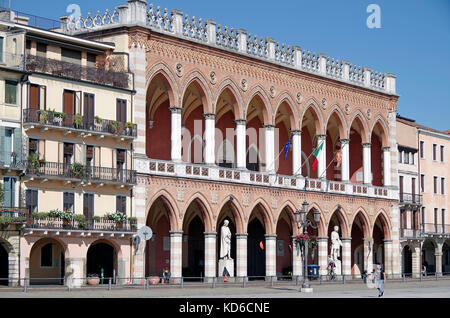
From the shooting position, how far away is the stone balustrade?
5481 cm

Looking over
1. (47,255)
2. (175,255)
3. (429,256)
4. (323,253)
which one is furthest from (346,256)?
(47,255)

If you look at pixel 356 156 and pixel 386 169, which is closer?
pixel 386 169

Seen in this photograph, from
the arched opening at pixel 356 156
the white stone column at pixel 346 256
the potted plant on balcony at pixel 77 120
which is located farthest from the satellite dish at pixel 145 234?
the arched opening at pixel 356 156

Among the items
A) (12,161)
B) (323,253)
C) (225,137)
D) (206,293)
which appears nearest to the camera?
(206,293)

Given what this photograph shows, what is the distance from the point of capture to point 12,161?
4734 centimetres

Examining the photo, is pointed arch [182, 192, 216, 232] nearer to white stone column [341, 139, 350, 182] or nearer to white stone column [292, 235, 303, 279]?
white stone column [292, 235, 303, 279]

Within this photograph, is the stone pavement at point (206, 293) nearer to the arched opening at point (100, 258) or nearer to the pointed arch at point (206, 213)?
the pointed arch at point (206, 213)

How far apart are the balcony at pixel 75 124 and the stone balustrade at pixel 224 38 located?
19.7 feet

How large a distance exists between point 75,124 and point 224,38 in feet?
45.4

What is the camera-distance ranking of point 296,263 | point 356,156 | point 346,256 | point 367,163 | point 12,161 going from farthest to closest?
1. point 356,156
2. point 367,163
3. point 346,256
4. point 296,263
5. point 12,161

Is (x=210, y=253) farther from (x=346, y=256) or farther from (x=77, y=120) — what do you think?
(x=346, y=256)

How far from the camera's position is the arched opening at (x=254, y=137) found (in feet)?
219

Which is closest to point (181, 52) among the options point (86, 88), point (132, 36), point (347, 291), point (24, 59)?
point (132, 36)
